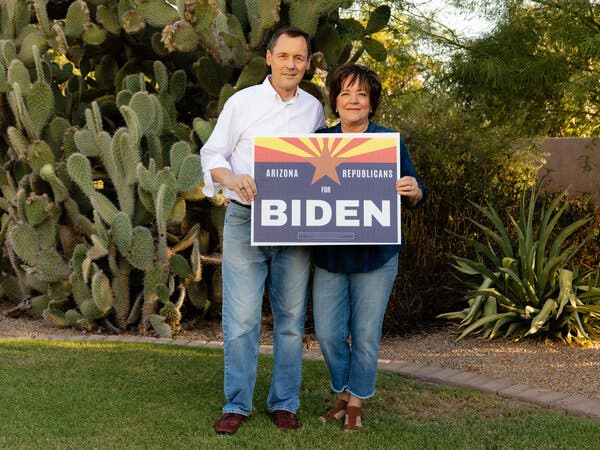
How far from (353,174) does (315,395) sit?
156 cm

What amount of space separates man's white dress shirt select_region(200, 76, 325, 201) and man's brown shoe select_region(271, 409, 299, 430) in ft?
3.57

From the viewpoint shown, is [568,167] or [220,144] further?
[568,167]

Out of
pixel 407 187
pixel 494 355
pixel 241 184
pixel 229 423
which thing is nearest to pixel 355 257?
pixel 407 187

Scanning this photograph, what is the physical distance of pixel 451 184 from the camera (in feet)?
26.5

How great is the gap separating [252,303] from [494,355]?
9.50 ft

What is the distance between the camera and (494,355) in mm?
6754

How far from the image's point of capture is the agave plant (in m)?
7.11

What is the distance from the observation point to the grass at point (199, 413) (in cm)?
444

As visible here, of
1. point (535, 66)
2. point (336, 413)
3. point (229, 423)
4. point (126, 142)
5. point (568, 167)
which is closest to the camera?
point (229, 423)

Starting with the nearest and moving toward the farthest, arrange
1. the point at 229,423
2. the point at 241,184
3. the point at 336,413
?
the point at 241,184 → the point at 229,423 → the point at 336,413

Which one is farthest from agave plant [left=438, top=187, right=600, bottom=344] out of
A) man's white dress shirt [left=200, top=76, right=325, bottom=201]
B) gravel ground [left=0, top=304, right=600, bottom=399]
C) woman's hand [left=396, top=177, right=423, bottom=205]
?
man's white dress shirt [left=200, top=76, right=325, bottom=201]

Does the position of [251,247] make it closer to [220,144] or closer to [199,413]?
[220,144]

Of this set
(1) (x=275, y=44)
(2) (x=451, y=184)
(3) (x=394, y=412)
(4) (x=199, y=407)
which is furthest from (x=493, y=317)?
(1) (x=275, y=44)

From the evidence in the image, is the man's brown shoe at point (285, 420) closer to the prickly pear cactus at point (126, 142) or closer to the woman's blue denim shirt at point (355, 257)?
the woman's blue denim shirt at point (355, 257)
